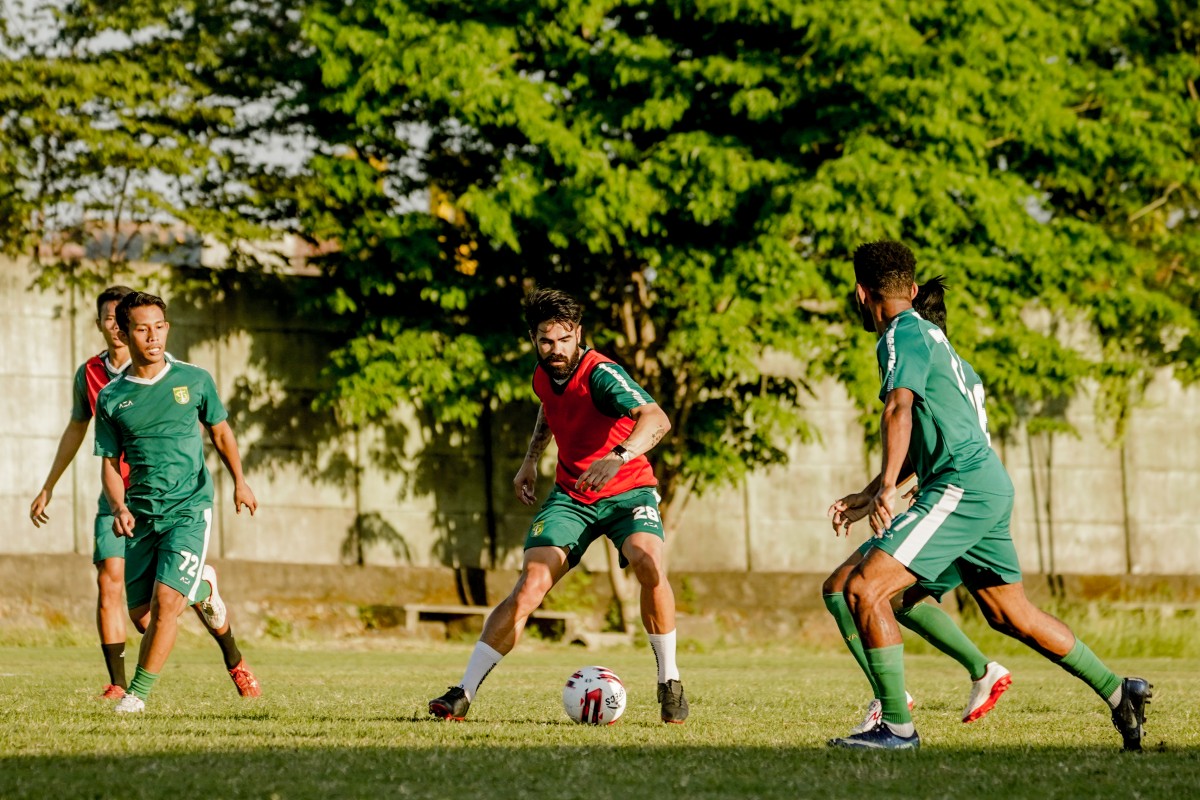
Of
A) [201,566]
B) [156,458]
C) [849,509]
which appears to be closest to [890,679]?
[849,509]

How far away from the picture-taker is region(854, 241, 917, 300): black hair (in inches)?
293

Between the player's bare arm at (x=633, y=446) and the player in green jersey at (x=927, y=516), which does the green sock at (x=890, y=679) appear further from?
the player's bare arm at (x=633, y=446)

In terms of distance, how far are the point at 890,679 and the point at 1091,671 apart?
0.95 m

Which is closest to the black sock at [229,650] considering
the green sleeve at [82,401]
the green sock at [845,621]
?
the green sleeve at [82,401]

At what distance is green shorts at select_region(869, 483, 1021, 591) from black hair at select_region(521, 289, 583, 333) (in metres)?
2.02

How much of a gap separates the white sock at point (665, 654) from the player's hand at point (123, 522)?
9.56ft

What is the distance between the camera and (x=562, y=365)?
859 centimetres

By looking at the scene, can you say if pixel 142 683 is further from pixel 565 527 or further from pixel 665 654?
pixel 665 654

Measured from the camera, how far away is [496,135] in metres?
20.4

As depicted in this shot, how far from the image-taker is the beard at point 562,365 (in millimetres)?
8570

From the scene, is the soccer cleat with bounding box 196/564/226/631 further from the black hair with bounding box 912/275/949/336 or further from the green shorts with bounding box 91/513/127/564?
the black hair with bounding box 912/275/949/336

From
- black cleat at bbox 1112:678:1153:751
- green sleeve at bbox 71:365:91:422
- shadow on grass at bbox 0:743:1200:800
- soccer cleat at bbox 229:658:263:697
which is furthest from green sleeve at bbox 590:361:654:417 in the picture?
green sleeve at bbox 71:365:91:422

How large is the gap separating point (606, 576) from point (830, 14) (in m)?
7.71

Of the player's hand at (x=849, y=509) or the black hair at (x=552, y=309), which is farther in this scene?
the black hair at (x=552, y=309)
